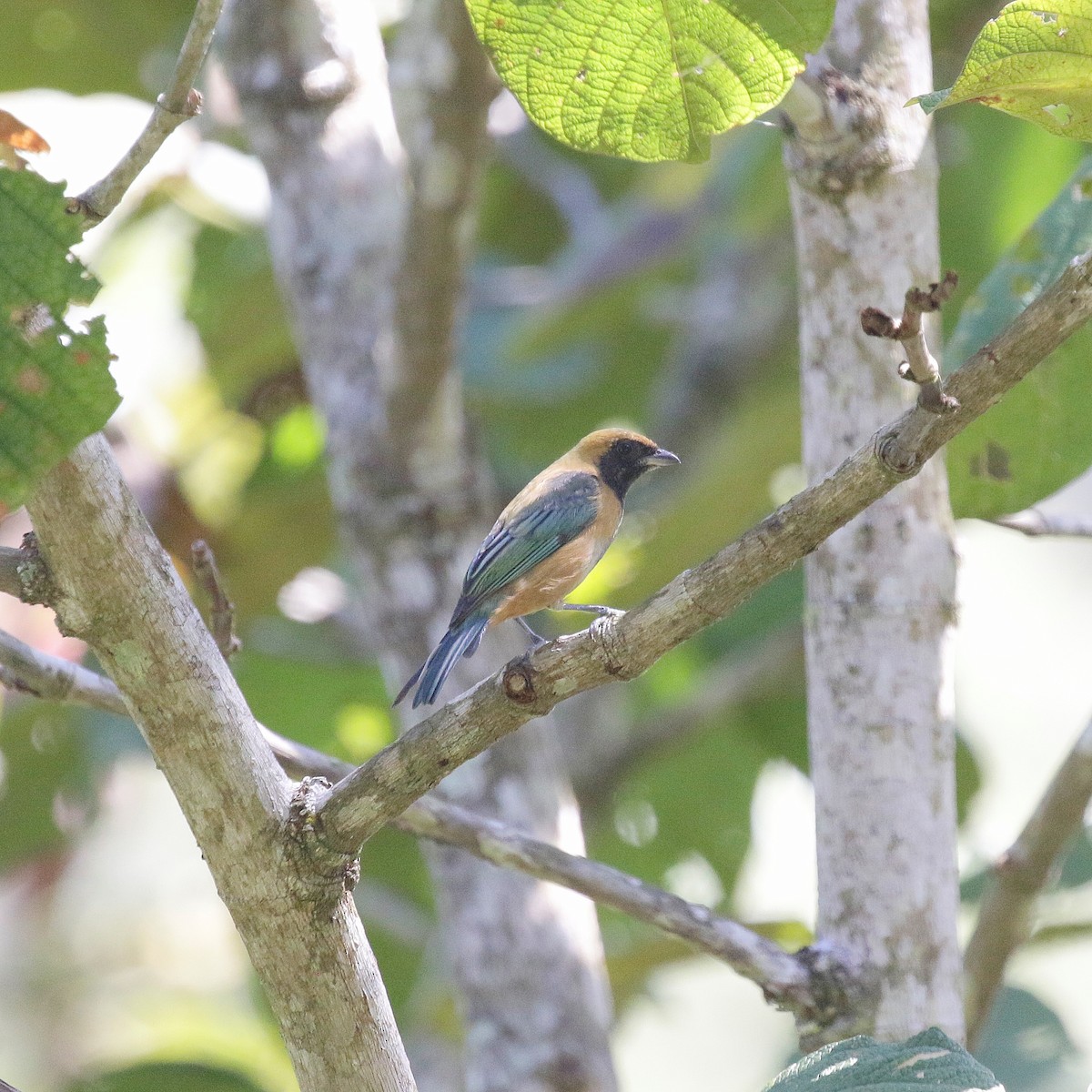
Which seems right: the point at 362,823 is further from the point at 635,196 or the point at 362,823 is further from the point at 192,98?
the point at 635,196

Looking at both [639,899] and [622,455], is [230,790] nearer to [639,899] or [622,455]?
[639,899]

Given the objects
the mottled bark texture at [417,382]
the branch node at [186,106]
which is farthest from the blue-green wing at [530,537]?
the branch node at [186,106]

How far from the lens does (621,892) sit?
2443 mm

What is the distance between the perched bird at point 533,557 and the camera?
11.1ft

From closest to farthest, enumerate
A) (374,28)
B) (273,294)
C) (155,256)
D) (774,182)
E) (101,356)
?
(101,356) → (374,28) → (774,182) → (273,294) → (155,256)

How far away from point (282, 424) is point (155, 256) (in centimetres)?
162

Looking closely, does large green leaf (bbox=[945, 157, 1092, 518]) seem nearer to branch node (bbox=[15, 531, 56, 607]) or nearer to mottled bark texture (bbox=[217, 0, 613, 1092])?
mottled bark texture (bbox=[217, 0, 613, 1092])

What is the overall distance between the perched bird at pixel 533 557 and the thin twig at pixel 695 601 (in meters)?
1.18

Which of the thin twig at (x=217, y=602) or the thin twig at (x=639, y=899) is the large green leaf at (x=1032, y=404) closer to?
the thin twig at (x=639, y=899)

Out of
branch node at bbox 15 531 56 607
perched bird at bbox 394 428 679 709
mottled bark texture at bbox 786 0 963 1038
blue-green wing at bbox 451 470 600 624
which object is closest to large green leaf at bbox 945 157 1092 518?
mottled bark texture at bbox 786 0 963 1038

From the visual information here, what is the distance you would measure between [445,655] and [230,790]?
1.53 metres

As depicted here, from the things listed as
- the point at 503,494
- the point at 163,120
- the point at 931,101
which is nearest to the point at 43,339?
the point at 163,120

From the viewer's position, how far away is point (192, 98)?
76.0 inches

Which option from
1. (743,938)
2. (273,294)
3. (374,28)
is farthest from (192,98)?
(273,294)
